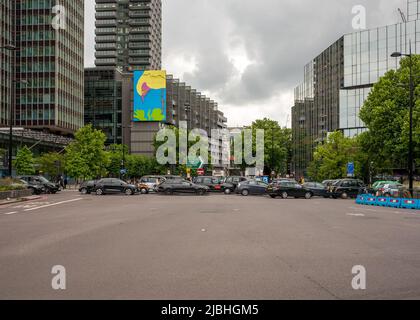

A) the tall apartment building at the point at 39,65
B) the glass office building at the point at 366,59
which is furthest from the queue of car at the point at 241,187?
the tall apartment building at the point at 39,65

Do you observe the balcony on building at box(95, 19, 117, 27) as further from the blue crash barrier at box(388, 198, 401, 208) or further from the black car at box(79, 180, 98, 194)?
the blue crash barrier at box(388, 198, 401, 208)

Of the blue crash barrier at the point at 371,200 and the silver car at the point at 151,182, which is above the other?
the silver car at the point at 151,182

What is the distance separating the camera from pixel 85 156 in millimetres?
66938

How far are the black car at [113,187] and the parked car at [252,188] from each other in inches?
402

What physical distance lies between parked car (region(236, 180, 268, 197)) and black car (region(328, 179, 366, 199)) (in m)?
6.41

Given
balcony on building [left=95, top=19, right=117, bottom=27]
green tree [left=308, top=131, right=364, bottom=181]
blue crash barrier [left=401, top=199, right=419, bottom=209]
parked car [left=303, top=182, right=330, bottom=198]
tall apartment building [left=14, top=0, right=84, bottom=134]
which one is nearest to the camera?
blue crash barrier [left=401, top=199, right=419, bottom=209]

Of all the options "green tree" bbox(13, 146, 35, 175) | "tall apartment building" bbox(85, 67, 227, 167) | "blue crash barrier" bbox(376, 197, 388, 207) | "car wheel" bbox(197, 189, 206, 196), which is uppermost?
"tall apartment building" bbox(85, 67, 227, 167)

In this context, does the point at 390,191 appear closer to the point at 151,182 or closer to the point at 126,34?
the point at 151,182

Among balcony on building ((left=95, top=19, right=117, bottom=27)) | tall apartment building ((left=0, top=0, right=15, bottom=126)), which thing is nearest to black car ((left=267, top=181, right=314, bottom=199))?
tall apartment building ((left=0, top=0, right=15, bottom=126))

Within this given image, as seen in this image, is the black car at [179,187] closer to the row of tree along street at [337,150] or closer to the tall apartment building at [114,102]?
the row of tree along street at [337,150]

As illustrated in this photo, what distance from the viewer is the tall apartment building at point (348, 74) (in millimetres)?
76438

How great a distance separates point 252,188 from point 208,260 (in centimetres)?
3485

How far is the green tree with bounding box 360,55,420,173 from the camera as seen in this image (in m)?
41.4

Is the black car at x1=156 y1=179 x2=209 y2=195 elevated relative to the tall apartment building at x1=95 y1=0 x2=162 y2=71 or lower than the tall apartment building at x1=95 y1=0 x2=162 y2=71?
lower
